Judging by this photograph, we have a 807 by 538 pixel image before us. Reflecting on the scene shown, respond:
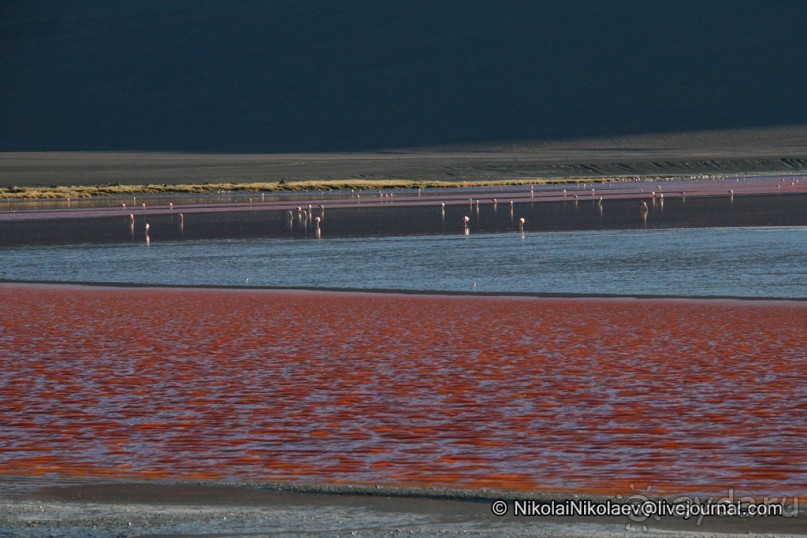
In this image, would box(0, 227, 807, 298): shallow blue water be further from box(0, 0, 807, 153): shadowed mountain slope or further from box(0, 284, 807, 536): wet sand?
box(0, 0, 807, 153): shadowed mountain slope

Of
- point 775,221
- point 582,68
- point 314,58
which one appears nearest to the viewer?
point 775,221

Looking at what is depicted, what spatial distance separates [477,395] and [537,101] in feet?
366

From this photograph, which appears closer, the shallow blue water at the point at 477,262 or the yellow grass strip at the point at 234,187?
the shallow blue water at the point at 477,262

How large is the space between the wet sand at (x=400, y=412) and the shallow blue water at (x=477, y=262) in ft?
14.1

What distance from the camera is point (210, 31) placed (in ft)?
494

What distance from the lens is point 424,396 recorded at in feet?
34.8

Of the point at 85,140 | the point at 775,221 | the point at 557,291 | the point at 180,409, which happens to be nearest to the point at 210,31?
the point at 85,140

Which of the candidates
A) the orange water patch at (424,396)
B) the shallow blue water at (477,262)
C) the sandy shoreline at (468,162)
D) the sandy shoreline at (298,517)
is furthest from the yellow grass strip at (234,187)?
the sandy shoreline at (298,517)

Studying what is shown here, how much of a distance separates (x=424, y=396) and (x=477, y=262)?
15361 millimetres

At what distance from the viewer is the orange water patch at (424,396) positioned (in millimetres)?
8094

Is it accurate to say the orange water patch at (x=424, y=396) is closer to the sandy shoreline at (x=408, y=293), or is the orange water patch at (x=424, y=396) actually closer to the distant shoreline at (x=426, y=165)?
the sandy shoreline at (x=408, y=293)

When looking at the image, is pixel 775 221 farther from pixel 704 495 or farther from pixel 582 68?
pixel 582 68

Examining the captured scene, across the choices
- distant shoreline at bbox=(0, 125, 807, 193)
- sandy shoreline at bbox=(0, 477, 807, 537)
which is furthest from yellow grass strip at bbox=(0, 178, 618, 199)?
sandy shoreline at bbox=(0, 477, 807, 537)

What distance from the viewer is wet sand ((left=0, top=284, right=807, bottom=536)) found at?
721cm
